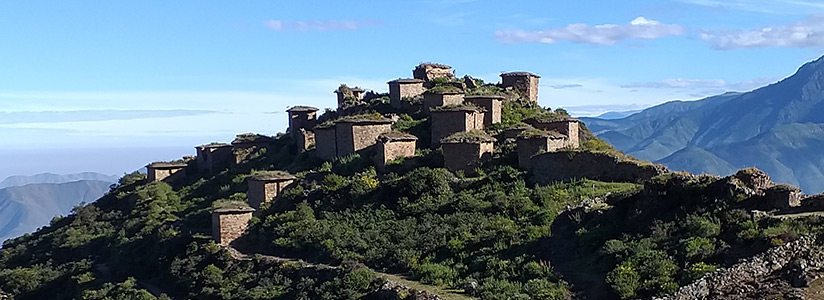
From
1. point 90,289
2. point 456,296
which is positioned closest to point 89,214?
point 90,289

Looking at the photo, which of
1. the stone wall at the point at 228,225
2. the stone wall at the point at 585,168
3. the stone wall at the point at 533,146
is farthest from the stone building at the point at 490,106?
the stone wall at the point at 228,225

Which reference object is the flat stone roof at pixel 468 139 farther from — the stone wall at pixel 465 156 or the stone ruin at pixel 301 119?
the stone ruin at pixel 301 119

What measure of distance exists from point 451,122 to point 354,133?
371 centimetres

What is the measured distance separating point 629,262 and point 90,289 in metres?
18.5

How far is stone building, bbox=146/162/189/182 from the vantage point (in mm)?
38750

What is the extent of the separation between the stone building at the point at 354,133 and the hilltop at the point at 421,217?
0.06 metres

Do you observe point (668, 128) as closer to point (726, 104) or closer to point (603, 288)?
point (726, 104)

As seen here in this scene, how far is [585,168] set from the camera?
80.8ft

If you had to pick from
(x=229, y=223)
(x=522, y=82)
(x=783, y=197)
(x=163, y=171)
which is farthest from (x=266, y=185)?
(x=783, y=197)

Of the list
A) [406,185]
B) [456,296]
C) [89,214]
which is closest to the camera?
[456,296]

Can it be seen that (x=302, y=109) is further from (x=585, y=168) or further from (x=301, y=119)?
(x=585, y=168)

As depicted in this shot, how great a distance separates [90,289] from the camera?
91.7 feet

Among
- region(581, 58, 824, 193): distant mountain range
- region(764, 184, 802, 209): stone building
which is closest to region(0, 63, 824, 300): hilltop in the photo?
region(764, 184, 802, 209): stone building

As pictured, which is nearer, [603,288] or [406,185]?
[603,288]
